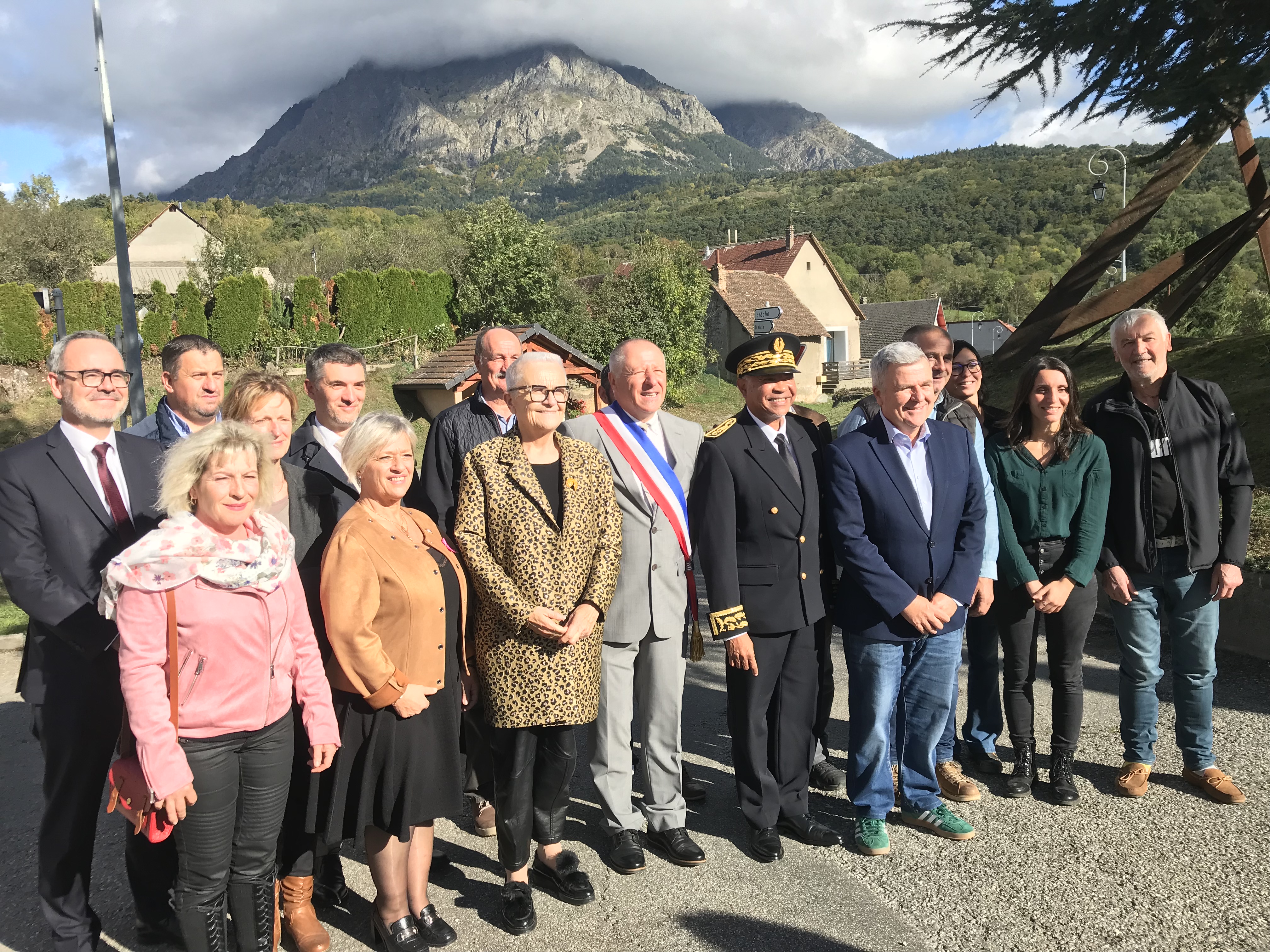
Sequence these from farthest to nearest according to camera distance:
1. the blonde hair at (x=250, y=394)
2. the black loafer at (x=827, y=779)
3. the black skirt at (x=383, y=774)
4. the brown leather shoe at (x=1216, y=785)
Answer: the black loafer at (x=827, y=779), the brown leather shoe at (x=1216, y=785), the blonde hair at (x=250, y=394), the black skirt at (x=383, y=774)

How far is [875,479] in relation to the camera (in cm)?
398

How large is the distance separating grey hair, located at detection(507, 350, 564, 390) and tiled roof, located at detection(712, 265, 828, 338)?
1777 inches

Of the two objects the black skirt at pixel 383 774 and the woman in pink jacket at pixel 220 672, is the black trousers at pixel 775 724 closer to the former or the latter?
the black skirt at pixel 383 774

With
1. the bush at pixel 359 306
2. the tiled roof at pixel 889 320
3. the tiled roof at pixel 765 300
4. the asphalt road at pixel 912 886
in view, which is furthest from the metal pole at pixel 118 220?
the tiled roof at pixel 889 320

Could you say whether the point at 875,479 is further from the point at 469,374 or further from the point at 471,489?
the point at 469,374

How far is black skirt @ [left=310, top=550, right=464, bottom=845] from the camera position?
314 cm

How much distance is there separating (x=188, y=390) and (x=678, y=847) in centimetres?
301

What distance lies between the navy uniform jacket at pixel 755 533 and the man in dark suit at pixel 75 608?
7.56 ft

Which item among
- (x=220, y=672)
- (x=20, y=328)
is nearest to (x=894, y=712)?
(x=220, y=672)

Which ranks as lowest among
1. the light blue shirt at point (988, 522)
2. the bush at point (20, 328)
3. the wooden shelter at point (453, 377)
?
the light blue shirt at point (988, 522)

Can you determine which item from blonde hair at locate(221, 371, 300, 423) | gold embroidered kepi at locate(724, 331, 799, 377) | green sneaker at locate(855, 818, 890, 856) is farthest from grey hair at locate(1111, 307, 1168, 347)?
blonde hair at locate(221, 371, 300, 423)

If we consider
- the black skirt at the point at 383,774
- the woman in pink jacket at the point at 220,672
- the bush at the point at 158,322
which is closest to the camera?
the woman in pink jacket at the point at 220,672

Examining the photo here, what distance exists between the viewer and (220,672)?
8.87 ft

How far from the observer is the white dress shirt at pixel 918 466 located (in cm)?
403
